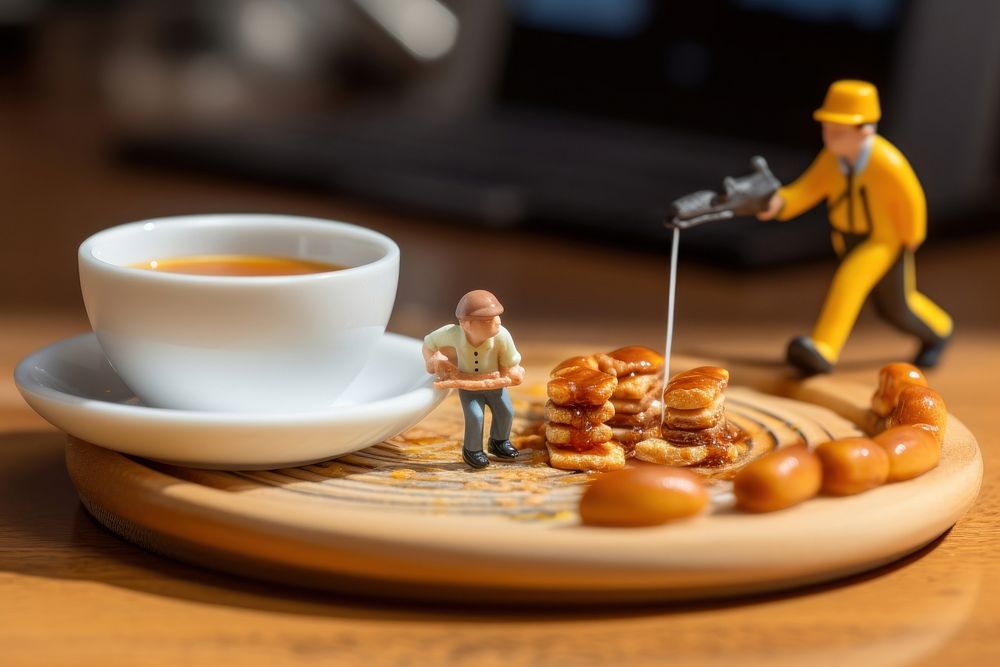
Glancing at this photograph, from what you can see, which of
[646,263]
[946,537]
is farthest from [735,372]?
[646,263]

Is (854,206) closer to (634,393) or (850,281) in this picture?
(850,281)

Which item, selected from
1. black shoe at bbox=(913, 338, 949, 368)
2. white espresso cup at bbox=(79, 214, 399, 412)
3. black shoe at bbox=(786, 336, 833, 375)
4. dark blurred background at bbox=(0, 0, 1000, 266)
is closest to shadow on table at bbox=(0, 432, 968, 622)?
white espresso cup at bbox=(79, 214, 399, 412)

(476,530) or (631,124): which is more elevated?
(631,124)

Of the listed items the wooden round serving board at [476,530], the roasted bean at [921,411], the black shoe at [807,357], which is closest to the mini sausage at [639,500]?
the wooden round serving board at [476,530]

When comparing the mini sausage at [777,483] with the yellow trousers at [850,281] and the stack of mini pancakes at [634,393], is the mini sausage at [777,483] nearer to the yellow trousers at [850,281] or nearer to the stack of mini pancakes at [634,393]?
the stack of mini pancakes at [634,393]

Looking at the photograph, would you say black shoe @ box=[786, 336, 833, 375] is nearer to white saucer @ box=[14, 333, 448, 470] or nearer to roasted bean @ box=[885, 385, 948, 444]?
roasted bean @ box=[885, 385, 948, 444]

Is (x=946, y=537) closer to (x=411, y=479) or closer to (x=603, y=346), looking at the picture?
(x=411, y=479)

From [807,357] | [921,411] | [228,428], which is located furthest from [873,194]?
[228,428]
